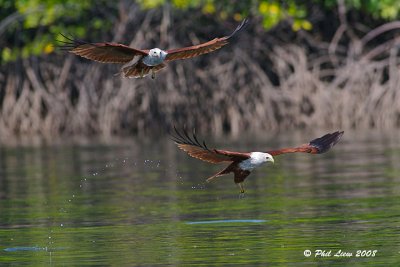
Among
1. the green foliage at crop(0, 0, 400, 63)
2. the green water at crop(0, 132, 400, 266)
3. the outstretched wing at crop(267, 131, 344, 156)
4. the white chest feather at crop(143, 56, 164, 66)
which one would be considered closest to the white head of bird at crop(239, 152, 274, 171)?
the outstretched wing at crop(267, 131, 344, 156)

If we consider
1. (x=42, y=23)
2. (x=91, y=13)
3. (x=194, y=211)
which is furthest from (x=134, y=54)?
(x=91, y=13)

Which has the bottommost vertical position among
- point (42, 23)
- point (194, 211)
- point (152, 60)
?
point (194, 211)

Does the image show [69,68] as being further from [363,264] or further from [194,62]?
[363,264]

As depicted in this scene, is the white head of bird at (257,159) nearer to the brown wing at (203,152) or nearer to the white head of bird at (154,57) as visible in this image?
the brown wing at (203,152)

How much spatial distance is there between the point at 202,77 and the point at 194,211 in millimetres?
16816

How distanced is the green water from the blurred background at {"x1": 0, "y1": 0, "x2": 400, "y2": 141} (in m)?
7.29

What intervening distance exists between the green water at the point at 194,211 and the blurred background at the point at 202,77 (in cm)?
729

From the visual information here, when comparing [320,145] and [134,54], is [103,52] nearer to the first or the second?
[134,54]

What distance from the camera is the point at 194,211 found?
12.5m

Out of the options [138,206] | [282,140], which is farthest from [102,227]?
[282,140]

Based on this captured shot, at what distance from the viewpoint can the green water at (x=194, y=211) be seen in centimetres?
951

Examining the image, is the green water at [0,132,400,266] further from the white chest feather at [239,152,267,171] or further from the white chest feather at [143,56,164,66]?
the white chest feather at [143,56,164,66]

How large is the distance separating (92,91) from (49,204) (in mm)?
15521

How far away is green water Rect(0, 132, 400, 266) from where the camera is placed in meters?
9.51
